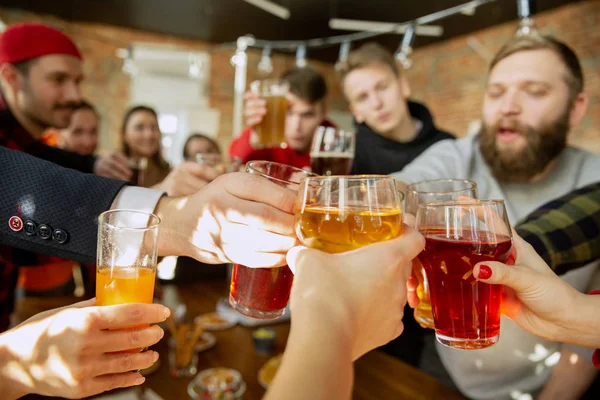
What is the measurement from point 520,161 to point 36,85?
264 centimetres

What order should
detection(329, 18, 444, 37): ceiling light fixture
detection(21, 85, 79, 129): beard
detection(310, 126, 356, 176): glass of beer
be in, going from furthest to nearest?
1. detection(329, 18, 444, 37): ceiling light fixture
2. detection(21, 85, 79, 129): beard
3. detection(310, 126, 356, 176): glass of beer

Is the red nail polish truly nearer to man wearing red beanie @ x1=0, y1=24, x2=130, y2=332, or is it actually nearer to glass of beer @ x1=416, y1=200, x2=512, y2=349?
glass of beer @ x1=416, y1=200, x2=512, y2=349

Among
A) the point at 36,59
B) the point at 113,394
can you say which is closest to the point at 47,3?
the point at 36,59

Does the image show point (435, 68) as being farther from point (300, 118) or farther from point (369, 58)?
point (300, 118)

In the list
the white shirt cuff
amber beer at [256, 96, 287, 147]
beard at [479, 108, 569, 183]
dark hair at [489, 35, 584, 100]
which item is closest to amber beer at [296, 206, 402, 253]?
the white shirt cuff

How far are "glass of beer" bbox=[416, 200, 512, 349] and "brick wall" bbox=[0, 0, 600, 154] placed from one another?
5.97 metres

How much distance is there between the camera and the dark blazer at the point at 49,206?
3.16 feet

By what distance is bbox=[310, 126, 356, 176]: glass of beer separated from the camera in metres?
1.59

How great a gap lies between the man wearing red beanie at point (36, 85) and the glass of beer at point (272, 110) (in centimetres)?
94

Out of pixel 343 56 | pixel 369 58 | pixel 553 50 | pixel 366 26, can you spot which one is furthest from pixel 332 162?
pixel 366 26

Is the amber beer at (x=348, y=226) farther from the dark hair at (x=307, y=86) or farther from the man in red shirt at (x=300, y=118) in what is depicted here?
the dark hair at (x=307, y=86)

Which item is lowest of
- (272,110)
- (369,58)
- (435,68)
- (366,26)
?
(272,110)

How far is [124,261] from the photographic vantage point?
74 centimetres

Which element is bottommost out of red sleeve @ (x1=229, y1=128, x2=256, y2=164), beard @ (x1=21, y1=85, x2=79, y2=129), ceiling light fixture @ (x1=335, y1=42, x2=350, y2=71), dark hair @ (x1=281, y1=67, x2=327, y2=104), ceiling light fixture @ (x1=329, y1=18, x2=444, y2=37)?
red sleeve @ (x1=229, y1=128, x2=256, y2=164)
